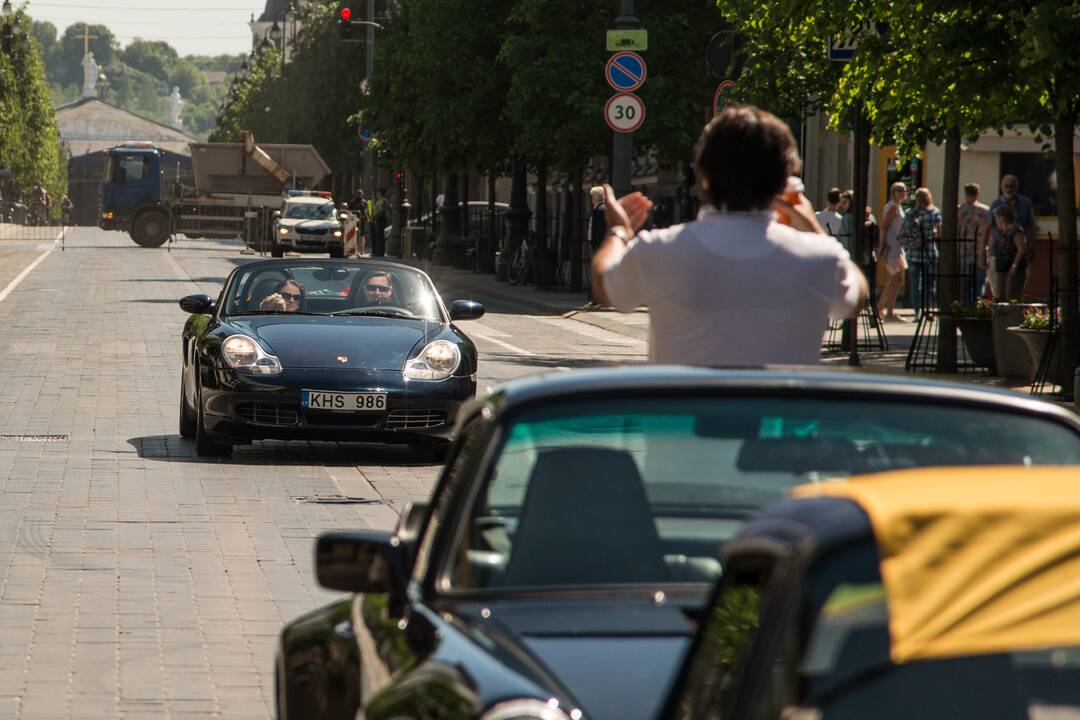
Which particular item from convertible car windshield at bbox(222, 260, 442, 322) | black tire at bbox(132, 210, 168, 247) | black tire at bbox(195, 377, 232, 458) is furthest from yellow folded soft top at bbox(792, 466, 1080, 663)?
black tire at bbox(132, 210, 168, 247)

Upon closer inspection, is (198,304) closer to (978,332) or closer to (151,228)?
(978,332)

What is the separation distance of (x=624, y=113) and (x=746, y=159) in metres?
25.1

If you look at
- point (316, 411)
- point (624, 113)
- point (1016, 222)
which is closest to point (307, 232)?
point (624, 113)

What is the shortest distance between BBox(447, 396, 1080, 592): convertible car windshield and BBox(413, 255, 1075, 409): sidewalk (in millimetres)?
11070

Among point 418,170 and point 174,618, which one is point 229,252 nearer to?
point 418,170

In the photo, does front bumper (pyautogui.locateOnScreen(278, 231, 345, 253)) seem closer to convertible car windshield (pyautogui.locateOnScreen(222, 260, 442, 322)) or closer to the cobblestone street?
the cobblestone street

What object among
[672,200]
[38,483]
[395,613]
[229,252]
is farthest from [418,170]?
[395,613]

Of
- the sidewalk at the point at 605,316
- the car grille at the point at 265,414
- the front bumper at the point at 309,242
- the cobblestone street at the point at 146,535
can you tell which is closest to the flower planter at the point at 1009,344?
the sidewalk at the point at 605,316

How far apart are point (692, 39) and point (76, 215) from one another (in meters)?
142

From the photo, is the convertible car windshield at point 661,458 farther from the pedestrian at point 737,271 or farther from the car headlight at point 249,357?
the car headlight at point 249,357

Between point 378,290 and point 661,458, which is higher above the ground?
point 661,458

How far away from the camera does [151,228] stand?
70625mm

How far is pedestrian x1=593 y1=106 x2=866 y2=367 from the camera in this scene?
4789 millimetres

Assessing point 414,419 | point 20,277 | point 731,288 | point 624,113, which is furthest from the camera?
point 20,277
